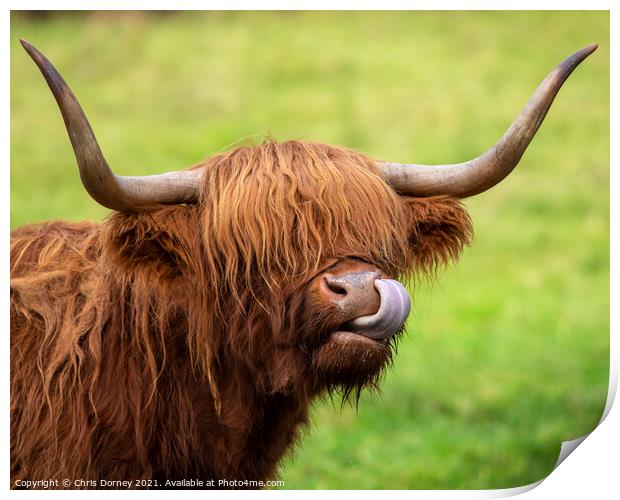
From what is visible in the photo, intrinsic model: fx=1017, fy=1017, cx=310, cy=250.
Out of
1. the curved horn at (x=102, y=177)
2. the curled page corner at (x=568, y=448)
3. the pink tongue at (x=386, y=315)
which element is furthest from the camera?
the curled page corner at (x=568, y=448)

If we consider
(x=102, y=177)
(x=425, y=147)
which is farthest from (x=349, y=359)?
(x=425, y=147)

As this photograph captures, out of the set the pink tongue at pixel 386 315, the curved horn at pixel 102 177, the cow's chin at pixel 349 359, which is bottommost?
the cow's chin at pixel 349 359

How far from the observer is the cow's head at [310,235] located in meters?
3.47

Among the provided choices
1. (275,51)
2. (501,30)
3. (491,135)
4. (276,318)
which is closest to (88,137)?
(276,318)

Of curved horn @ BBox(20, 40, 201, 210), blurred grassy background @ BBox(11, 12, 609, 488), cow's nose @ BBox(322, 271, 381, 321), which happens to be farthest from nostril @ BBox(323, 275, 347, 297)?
blurred grassy background @ BBox(11, 12, 609, 488)

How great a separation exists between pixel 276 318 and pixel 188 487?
83cm

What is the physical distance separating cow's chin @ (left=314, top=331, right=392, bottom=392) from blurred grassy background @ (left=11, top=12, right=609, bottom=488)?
0.87 meters

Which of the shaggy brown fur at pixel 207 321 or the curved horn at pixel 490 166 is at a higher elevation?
the curved horn at pixel 490 166

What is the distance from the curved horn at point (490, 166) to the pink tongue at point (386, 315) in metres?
0.66

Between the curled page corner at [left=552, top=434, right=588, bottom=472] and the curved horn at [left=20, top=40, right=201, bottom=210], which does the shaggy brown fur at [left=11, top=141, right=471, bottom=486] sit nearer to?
the curved horn at [left=20, top=40, right=201, bottom=210]

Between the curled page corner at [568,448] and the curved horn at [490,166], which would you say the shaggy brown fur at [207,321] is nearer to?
the curved horn at [490,166]

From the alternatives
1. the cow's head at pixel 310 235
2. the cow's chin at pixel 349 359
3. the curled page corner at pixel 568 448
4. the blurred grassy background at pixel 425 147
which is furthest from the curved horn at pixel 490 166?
the curled page corner at pixel 568 448

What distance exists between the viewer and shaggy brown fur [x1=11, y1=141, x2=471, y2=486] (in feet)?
12.0

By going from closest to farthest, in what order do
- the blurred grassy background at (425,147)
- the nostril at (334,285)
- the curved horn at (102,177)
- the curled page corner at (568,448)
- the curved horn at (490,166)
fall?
the curved horn at (102,177) < the nostril at (334,285) < the curved horn at (490,166) < the curled page corner at (568,448) < the blurred grassy background at (425,147)
